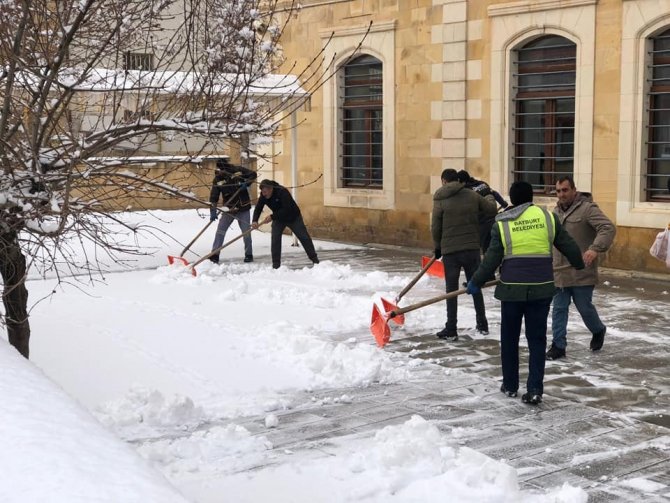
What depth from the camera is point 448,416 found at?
748cm

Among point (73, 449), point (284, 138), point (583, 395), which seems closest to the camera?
point (73, 449)

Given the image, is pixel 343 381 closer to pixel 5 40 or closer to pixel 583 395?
pixel 583 395

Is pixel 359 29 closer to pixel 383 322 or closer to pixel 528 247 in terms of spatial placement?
pixel 383 322

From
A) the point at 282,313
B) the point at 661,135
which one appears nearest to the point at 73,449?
the point at 282,313

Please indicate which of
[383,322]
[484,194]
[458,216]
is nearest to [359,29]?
[484,194]

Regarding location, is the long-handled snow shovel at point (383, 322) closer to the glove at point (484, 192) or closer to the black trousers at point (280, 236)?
the glove at point (484, 192)

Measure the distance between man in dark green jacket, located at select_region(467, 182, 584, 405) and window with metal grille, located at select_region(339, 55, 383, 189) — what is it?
38.5 feet

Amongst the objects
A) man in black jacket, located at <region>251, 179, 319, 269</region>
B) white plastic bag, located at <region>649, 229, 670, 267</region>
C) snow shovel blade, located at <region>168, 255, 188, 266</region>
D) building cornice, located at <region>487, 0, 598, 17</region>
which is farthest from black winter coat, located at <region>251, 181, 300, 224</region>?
white plastic bag, located at <region>649, 229, 670, 267</region>

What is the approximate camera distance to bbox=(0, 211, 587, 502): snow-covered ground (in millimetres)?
3410

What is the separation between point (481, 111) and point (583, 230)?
26.3ft

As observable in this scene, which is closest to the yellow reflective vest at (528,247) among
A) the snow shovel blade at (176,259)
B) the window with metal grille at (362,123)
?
the snow shovel blade at (176,259)

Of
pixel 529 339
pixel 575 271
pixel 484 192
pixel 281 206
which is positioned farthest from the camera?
pixel 281 206

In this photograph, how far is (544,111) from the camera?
1619cm

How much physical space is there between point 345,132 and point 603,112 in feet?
21.6
